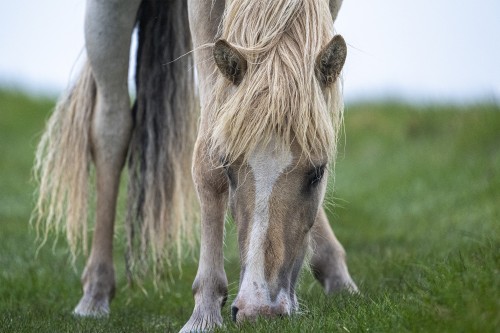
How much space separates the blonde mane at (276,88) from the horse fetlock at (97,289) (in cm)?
203

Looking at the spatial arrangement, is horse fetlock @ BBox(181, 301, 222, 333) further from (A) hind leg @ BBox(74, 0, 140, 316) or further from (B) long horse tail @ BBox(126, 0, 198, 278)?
(B) long horse tail @ BBox(126, 0, 198, 278)

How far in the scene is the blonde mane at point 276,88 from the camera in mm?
4242

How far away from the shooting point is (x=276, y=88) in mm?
4250

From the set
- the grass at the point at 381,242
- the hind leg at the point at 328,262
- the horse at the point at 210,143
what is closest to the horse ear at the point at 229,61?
the horse at the point at 210,143

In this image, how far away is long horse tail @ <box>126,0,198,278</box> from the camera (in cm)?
652

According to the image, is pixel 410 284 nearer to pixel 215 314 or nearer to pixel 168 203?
pixel 215 314

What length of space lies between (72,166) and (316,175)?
2.66m

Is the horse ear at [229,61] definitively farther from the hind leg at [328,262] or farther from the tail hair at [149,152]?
the tail hair at [149,152]

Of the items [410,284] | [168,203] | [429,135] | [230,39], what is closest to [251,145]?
[230,39]

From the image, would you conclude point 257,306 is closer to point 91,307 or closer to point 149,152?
point 91,307

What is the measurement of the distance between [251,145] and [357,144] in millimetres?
11367

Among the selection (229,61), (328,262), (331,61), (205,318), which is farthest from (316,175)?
(328,262)

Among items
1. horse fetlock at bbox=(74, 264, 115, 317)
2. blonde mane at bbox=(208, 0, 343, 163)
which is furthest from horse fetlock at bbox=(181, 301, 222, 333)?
horse fetlock at bbox=(74, 264, 115, 317)

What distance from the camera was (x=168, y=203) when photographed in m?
6.53
